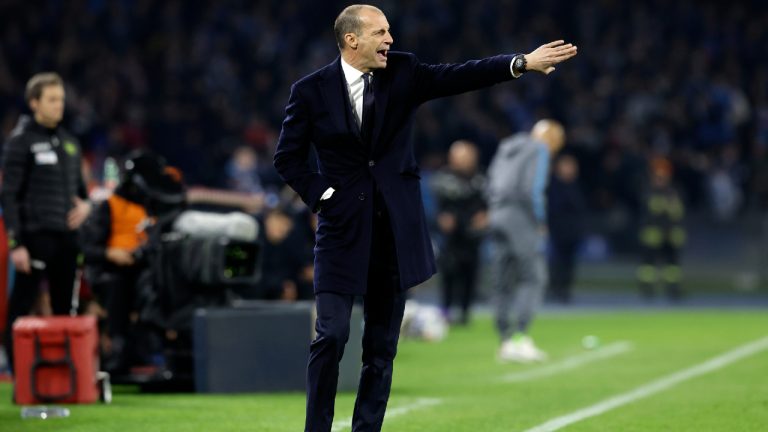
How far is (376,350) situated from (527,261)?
7612 mm

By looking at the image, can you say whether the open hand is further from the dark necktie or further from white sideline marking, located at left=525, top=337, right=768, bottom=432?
white sideline marking, located at left=525, top=337, right=768, bottom=432

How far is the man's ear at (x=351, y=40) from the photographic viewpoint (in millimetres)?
8055

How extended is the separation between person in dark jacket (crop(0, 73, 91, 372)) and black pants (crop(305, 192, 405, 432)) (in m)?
4.39

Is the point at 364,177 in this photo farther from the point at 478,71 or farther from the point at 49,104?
the point at 49,104

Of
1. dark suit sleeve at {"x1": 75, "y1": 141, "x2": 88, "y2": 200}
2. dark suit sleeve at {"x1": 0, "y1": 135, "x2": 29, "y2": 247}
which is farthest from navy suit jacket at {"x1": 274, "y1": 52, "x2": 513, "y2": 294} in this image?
dark suit sleeve at {"x1": 75, "y1": 141, "x2": 88, "y2": 200}

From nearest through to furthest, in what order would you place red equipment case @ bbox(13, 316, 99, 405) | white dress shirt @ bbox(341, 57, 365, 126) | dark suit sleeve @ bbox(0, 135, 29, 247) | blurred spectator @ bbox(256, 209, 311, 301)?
1. white dress shirt @ bbox(341, 57, 365, 126)
2. red equipment case @ bbox(13, 316, 99, 405)
3. dark suit sleeve @ bbox(0, 135, 29, 247)
4. blurred spectator @ bbox(256, 209, 311, 301)

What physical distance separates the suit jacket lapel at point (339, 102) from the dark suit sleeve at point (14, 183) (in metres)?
4.43

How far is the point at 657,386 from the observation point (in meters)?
13.1

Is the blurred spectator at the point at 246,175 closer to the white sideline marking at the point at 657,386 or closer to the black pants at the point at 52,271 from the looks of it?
the white sideline marking at the point at 657,386

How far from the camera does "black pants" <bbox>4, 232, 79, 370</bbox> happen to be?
12039 mm

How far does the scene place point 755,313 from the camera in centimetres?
2294

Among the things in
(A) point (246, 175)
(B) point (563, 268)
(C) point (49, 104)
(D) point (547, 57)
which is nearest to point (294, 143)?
(D) point (547, 57)

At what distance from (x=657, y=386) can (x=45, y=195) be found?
489cm

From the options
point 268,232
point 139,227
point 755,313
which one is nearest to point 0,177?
point 139,227
